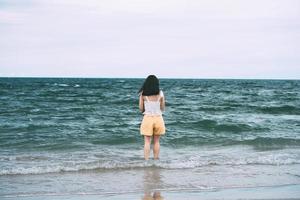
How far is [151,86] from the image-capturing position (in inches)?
309

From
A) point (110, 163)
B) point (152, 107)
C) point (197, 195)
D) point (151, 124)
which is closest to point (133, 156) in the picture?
point (110, 163)

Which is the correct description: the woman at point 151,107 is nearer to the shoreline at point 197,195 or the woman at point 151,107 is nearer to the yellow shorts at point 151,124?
the yellow shorts at point 151,124

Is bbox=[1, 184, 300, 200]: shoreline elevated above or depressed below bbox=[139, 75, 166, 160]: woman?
below

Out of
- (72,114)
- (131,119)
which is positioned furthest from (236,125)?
(72,114)

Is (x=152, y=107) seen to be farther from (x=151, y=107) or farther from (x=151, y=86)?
(x=151, y=86)

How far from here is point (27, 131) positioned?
13.9 metres

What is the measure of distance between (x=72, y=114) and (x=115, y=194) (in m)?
13.8

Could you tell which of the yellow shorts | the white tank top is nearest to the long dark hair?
the white tank top

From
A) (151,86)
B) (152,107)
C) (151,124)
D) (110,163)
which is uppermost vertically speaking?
(151,86)

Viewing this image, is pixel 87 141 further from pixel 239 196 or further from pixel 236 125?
pixel 239 196

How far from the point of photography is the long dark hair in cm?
780

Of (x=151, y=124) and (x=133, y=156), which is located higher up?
(x=151, y=124)

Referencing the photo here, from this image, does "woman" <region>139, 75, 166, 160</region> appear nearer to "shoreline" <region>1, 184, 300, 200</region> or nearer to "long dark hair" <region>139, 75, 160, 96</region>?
"long dark hair" <region>139, 75, 160, 96</region>

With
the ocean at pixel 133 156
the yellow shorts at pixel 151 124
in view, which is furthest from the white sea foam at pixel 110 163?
the yellow shorts at pixel 151 124
